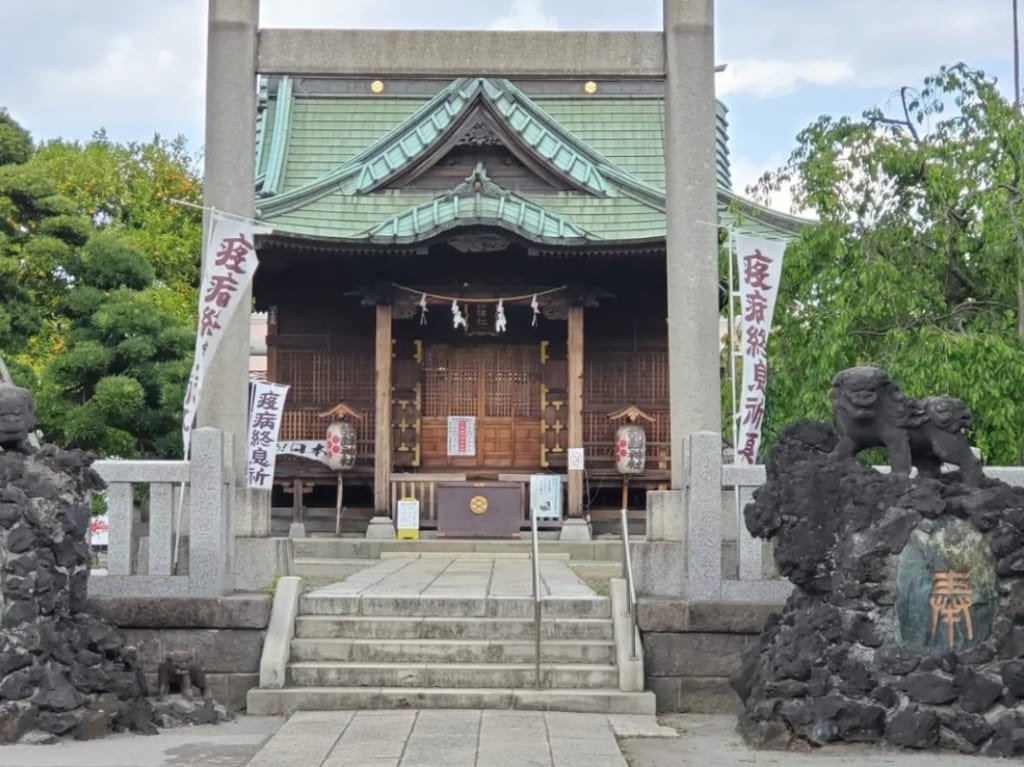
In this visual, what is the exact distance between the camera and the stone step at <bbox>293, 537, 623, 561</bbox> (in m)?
19.6

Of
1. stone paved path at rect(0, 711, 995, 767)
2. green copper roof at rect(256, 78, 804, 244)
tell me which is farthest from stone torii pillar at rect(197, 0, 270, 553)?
green copper roof at rect(256, 78, 804, 244)

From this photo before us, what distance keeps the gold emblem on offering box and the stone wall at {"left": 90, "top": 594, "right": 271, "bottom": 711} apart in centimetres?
492

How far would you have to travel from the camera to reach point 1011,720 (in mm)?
7715

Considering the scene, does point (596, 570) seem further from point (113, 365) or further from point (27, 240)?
point (27, 240)

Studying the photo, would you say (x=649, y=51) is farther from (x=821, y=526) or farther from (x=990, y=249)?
(x=821, y=526)

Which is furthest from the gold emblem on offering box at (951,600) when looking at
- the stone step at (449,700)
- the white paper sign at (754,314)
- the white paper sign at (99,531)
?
the white paper sign at (99,531)

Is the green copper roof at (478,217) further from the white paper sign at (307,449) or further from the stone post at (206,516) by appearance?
the stone post at (206,516)

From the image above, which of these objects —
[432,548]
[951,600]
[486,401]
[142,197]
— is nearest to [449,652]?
[951,600]

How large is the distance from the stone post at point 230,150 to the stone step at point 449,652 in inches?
80.7

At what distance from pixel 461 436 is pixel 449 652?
12.8 meters

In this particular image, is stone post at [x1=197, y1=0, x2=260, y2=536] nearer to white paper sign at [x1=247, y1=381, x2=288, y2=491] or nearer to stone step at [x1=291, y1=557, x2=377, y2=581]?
stone step at [x1=291, y1=557, x2=377, y2=581]

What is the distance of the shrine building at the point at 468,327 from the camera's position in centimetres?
2166

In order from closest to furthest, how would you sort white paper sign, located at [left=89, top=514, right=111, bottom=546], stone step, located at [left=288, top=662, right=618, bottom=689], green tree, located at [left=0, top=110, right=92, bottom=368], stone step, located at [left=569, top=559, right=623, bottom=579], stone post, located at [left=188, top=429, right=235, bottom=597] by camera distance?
stone step, located at [left=288, top=662, right=618, bottom=689], stone post, located at [left=188, top=429, right=235, bottom=597], stone step, located at [left=569, top=559, right=623, bottom=579], white paper sign, located at [left=89, top=514, right=111, bottom=546], green tree, located at [left=0, top=110, right=92, bottom=368]

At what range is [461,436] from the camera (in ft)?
73.7
